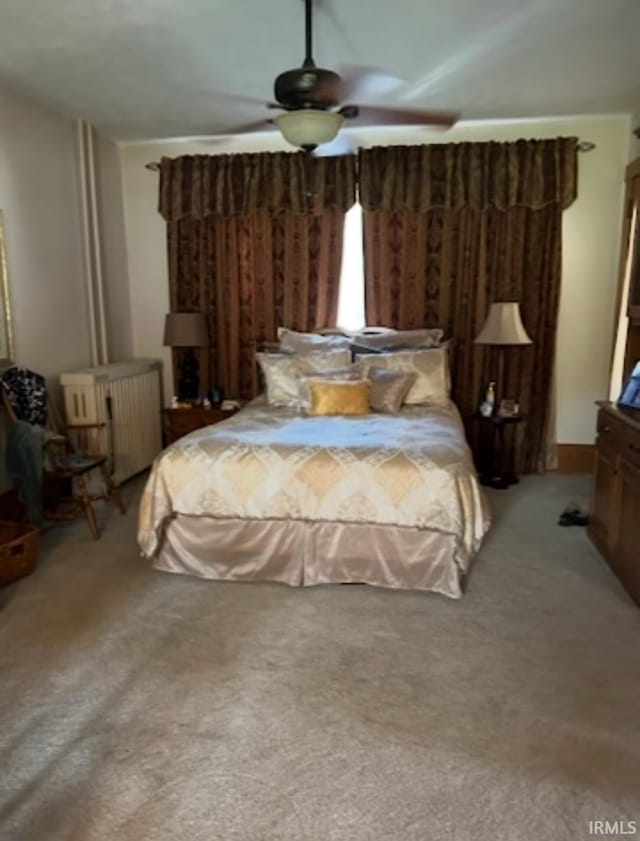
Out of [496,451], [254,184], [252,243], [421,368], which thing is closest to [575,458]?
[496,451]

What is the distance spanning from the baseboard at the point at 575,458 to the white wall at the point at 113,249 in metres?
3.70

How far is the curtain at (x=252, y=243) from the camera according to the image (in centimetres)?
466

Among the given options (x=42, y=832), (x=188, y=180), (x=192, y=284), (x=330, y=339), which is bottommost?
(x=42, y=832)

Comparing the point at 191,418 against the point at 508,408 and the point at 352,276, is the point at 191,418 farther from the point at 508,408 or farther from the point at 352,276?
the point at 508,408

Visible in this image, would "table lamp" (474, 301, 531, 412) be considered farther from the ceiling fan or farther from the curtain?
the ceiling fan

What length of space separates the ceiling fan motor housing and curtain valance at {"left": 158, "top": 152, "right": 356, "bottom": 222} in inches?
82.9

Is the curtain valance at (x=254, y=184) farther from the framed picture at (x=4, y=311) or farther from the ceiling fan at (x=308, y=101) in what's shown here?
the ceiling fan at (x=308, y=101)

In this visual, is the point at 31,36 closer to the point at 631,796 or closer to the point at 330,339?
the point at 330,339

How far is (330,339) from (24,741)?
3.14 m

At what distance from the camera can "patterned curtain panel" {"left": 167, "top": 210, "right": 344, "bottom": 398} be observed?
4754 mm

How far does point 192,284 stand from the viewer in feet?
16.3

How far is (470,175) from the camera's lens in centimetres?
444

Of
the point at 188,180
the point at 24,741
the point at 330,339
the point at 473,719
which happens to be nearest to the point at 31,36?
the point at 188,180

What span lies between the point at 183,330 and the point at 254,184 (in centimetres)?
128
